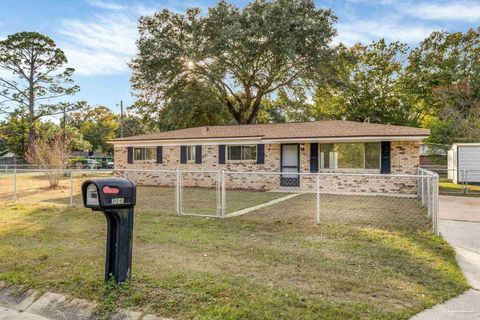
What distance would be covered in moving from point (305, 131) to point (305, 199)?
5024 mm

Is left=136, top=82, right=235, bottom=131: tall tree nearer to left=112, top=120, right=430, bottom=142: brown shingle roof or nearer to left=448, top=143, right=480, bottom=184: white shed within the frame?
left=112, top=120, right=430, bottom=142: brown shingle roof

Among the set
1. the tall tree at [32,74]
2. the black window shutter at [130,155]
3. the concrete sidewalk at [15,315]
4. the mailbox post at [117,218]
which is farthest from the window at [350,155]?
the tall tree at [32,74]

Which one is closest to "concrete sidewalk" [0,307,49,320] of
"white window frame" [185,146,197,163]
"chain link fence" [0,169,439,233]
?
"chain link fence" [0,169,439,233]

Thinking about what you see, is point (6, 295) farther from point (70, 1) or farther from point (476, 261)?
point (70, 1)

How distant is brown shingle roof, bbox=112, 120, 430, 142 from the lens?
47.3 feet

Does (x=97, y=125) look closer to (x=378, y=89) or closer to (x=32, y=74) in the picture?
(x=32, y=74)

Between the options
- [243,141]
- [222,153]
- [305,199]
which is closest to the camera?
[305,199]

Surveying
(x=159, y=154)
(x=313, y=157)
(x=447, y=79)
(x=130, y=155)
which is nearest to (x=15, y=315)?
(x=313, y=157)

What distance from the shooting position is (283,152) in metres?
16.7

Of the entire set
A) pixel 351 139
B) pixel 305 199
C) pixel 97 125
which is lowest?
pixel 305 199

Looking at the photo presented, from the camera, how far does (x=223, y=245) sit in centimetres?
605

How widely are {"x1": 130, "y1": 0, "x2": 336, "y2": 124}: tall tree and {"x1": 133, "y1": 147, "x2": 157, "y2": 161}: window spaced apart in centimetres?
688

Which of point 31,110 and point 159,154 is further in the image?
point 31,110

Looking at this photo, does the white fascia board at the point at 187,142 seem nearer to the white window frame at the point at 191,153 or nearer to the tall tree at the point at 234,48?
the white window frame at the point at 191,153
